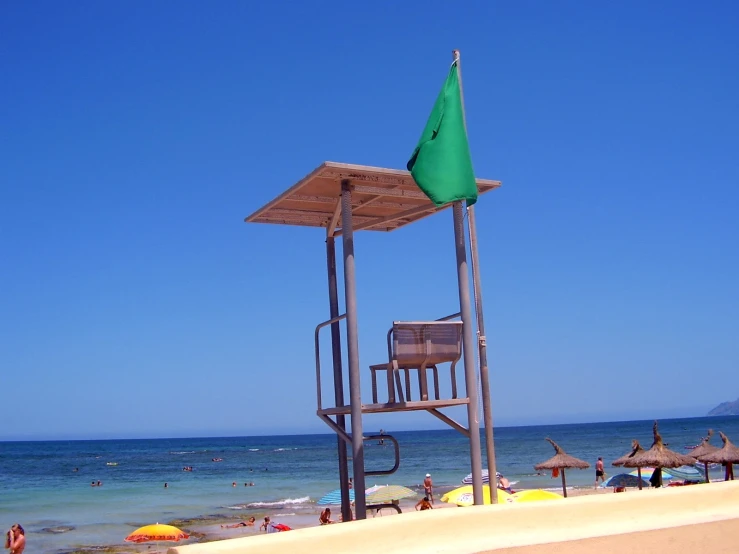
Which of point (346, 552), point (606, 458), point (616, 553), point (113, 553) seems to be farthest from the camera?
point (606, 458)

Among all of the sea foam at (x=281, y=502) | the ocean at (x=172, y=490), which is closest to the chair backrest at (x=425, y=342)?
the ocean at (x=172, y=490)

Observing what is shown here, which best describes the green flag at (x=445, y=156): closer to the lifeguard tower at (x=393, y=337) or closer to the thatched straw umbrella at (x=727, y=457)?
the lifeguard tower at (x=393, y=337)

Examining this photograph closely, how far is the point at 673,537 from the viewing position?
462cm

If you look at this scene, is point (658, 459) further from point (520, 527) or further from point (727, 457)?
point (520, 527)

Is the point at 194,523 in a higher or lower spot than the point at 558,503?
lower

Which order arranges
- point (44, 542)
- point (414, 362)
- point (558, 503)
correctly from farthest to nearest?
point (44, 542)
point (414, 362)
point (558, 503)

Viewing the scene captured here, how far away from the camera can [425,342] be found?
6930 millimetres

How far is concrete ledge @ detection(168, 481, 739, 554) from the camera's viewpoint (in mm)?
3879

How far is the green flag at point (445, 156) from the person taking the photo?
6941mm

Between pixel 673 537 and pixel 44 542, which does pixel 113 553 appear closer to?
pixel 44 542

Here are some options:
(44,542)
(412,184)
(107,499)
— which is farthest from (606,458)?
(412,184)

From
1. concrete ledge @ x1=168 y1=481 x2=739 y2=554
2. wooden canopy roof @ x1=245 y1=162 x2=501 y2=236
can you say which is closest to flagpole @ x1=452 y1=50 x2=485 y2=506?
wooden canopy roof @ x1=245 y1=162 x2=501 y2=236

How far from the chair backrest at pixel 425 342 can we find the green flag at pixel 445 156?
1.15 m

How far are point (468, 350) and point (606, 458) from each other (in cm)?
6409
